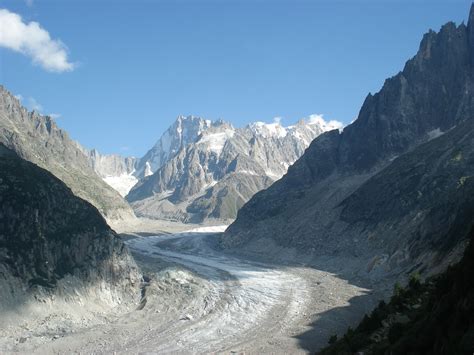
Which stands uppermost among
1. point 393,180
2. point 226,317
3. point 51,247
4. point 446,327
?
point 393,180

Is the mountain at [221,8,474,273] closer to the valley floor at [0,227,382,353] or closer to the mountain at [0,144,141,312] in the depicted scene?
the valley floor at [0,227,382,353]

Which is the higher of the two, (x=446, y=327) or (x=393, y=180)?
(x=393, y=180)

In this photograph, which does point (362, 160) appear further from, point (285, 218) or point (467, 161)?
point (467, 161)

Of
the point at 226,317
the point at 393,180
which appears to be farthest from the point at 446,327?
the point at 393,180

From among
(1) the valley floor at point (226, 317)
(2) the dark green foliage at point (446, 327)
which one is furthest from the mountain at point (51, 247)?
(2) the dark green foliage at point (446, 327)

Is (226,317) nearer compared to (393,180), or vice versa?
(226,317)

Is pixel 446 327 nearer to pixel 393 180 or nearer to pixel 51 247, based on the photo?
pixel 51 247

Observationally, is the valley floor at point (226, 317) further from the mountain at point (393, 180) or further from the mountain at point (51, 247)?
the mountain at point (393, 180)
